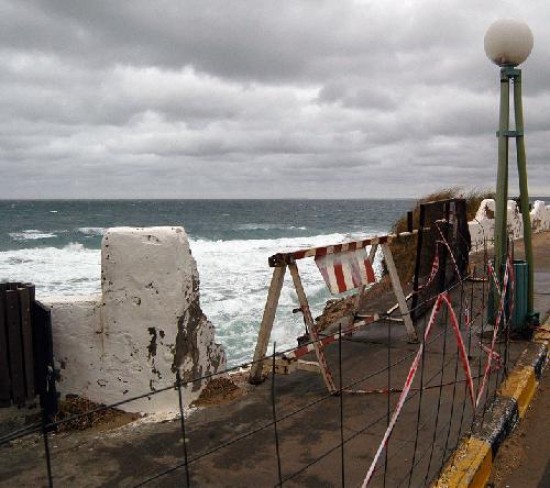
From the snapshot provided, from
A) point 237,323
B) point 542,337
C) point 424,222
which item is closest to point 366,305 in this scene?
point 424,222

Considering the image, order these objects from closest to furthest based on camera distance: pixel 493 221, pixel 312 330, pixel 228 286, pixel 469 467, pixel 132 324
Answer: pixel 469 467
pixel 132 324
pixel 312 330
pixel 493 221
pixel 228 286

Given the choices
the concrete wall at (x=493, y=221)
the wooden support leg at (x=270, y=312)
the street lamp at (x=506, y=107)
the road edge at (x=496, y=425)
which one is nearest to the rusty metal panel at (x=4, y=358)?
the wooden support leg at (x=270, y=312)

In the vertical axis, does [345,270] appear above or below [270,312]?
above

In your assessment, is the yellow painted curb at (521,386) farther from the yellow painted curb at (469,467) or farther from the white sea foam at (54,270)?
the white sea foam at (54,270)

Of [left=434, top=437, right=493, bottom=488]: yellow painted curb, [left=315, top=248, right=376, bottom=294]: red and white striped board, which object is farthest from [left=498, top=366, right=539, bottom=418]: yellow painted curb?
[left=315, top=248, right=376, bottom=294]: red and white striped board

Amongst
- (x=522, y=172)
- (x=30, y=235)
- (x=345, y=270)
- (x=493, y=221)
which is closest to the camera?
(x=345, y=270)

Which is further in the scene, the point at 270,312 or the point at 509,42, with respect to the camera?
the point at 509,42

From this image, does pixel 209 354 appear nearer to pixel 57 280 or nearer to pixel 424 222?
pixel 424 222

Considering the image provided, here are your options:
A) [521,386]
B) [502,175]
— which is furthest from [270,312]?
[502,175]

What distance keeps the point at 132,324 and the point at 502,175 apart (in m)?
4.55

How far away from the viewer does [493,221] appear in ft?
54.4

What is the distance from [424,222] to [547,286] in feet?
13.9

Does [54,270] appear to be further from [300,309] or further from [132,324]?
[300,309]

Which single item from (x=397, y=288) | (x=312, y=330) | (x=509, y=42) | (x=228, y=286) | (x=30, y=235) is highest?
(x=509, y=42)
